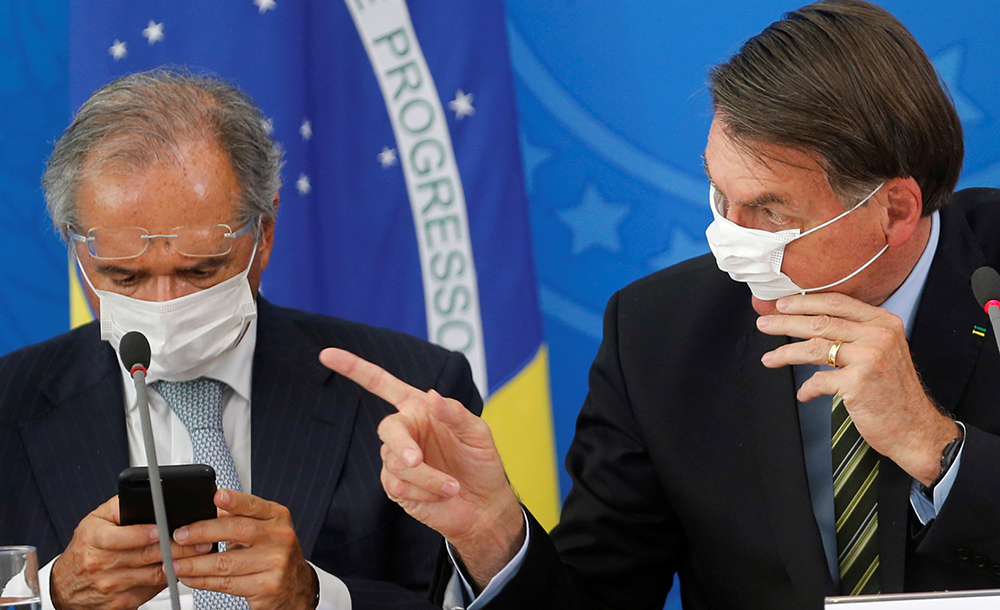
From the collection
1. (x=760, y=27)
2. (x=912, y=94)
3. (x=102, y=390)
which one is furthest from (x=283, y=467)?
(x=760, y=27)

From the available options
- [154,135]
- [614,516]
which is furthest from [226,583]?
[154,135]

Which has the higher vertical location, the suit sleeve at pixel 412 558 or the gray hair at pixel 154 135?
the gray hair at pixel 154 135

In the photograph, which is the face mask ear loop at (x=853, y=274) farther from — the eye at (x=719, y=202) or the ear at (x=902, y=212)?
the eye at (x=719, y=202)

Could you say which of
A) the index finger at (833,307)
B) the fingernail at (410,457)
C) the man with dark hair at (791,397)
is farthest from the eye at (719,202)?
the fingernail at (410,457)

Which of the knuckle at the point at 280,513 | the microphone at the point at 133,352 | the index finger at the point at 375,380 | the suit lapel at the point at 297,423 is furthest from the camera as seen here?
the suit lapel at the point at 297,423

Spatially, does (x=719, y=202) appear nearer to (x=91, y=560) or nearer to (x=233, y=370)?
(x=233, y=370)

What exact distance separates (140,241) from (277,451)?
495mm

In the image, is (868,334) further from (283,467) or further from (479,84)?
(479,84)

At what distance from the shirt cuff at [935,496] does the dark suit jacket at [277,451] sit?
2.94ft

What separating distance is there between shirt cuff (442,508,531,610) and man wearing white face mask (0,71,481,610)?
0.24m

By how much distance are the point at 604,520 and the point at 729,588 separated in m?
0.27

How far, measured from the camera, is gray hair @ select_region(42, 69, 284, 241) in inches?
78.0

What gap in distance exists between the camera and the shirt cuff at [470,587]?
162 cm

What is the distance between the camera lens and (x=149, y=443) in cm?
139
